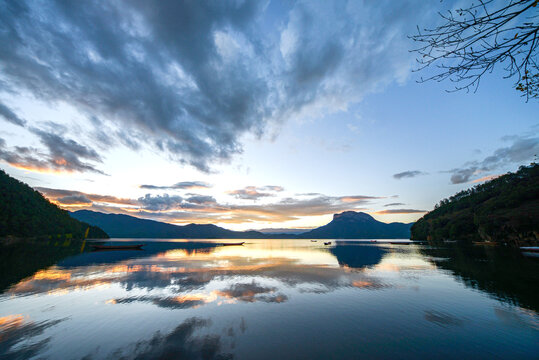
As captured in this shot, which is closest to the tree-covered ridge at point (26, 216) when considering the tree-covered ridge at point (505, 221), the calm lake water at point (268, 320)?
the calm lake water at point (268, 320)

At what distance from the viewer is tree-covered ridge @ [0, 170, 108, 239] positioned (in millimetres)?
118375

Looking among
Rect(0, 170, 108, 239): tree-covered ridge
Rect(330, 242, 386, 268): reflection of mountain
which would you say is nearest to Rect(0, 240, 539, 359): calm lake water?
Rect(330, 242, 386, 268): reflection of mountain

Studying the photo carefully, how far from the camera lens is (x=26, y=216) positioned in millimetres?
128875

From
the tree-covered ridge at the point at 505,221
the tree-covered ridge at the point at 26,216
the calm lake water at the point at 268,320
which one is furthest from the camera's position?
the tree-covered ridge at the point at 26,216

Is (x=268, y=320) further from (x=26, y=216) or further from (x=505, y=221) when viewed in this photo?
(x=26, y=216)

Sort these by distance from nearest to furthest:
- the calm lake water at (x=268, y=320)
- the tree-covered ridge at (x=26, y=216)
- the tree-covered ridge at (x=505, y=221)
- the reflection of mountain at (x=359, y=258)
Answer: the calm lake water at (x=268, y=320) < the reflection of mountain at (x=359, y=258) < the tree-covered ridge at (x=505, y=221) < the tree-covered ridge at (x=26, y=216)

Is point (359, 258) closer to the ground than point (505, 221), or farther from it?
closer to the ground

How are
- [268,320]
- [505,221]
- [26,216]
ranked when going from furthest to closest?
1. [26,216]
2. [505,221]
3. [268,320]

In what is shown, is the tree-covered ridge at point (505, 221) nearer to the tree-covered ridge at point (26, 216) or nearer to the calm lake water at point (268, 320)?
the calm lake water at point (268, 320)

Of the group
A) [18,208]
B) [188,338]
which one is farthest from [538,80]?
[18,208]

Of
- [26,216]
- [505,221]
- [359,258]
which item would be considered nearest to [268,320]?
[359,258]

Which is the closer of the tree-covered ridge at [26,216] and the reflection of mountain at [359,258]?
the reflection of mountain at [359,258]

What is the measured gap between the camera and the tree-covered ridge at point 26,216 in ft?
388

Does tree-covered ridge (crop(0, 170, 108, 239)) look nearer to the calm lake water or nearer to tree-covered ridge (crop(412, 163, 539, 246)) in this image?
the calm lake water
